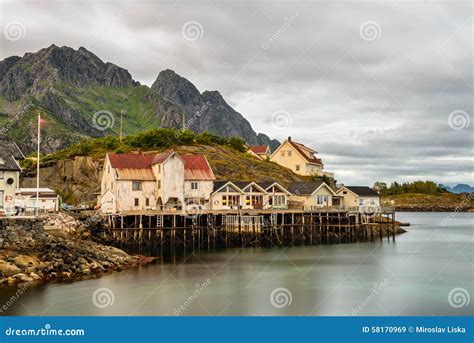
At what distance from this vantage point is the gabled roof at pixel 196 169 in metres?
60.6

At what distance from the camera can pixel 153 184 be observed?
58969 millimetres

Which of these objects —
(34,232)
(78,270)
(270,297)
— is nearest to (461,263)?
(270,297)

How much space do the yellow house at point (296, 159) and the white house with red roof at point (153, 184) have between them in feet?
118

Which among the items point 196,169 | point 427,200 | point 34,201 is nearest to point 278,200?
point 196,169

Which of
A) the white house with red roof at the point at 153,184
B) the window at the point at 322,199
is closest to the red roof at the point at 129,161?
the white house with red roof at the point at 153,184

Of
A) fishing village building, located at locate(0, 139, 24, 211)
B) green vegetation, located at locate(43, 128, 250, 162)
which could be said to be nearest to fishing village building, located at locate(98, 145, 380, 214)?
fishing village building, located at locate(0, 139, 24, 211)

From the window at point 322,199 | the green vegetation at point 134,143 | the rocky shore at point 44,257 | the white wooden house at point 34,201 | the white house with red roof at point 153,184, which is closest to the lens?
the rocky shore at point 44,257

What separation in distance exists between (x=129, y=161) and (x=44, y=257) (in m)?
25.2

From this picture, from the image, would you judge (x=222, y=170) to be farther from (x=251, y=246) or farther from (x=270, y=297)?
(x=270, y=297)

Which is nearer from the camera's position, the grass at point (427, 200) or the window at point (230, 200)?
the window at point (230, 200)

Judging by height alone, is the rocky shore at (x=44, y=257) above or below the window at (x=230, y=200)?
below

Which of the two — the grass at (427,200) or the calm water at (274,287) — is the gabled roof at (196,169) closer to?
the calm water at (274,287)

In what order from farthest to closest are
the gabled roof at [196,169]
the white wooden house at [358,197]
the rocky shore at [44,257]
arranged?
the white wooden house at [358,197], the gabled roof at [196,169], the rocky shore at [44,257]

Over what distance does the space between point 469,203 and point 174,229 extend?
14329 cm
